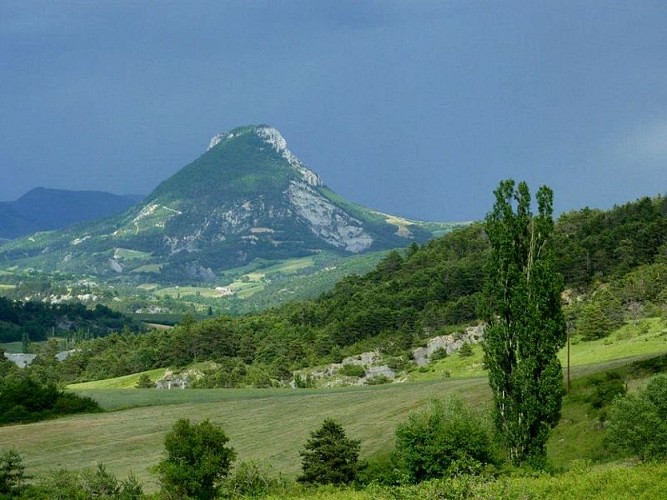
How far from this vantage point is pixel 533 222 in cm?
5741

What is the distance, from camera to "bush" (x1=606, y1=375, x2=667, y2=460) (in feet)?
187

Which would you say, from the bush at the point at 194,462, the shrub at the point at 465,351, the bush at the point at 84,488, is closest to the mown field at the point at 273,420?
the bush at the point at 84,488

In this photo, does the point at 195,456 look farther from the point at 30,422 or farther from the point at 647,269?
the point at 647,269

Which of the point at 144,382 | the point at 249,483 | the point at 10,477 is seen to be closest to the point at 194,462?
the point at 249,483

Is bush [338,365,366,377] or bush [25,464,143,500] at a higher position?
bush [338,365,366,377]

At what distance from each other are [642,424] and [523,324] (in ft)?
36.4

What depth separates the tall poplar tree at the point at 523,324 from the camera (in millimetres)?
54219

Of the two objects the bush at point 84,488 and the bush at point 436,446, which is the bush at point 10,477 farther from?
the bush at point 436,446

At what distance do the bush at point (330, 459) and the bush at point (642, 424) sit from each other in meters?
18.9

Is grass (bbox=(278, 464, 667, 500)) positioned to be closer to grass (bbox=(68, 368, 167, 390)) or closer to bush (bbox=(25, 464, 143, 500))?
bush (bbox=(25, 464, 143, 500))

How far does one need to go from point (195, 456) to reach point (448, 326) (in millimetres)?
128818

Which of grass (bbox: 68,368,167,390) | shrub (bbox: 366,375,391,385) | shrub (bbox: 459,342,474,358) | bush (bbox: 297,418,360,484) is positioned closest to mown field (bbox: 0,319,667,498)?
bush (bbox: 297,418,360,484)

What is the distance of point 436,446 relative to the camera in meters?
57.7

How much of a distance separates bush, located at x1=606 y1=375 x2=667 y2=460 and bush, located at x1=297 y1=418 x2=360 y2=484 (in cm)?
1887
